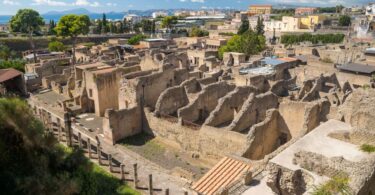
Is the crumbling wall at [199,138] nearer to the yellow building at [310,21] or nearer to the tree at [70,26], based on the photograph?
the tree at [70,26]

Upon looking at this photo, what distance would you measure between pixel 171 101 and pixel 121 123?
479 centimetres

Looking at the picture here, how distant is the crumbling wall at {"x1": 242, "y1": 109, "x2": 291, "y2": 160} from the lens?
20656mm

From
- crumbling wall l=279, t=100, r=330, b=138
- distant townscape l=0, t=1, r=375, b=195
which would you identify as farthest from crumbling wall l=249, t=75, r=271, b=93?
crumbling wall l=279, t=100, r=330, b=138

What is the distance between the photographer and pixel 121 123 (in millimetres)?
27094

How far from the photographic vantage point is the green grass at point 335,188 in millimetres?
11375

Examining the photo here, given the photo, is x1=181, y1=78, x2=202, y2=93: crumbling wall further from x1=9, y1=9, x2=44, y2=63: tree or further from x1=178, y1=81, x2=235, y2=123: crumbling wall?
x1=9, y1=9, x2=44, y2=63: tree

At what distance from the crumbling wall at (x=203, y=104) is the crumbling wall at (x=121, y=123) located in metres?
4.32

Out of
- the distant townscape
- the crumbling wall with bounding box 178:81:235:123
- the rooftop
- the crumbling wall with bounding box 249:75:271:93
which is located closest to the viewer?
the distant townscape

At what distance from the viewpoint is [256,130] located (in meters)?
20.8

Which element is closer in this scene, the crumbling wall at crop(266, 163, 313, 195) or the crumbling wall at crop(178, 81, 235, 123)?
the crumbling wall at crop(266, 163, 313, 195)

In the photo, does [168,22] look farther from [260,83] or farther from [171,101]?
[171,101]

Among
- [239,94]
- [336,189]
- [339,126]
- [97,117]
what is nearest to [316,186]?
[336,189]

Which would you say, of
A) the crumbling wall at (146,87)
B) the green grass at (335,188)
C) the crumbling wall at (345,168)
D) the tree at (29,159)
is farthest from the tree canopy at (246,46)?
the tree at (29,159)

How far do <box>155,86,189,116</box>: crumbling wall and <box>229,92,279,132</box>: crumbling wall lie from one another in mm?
6673
